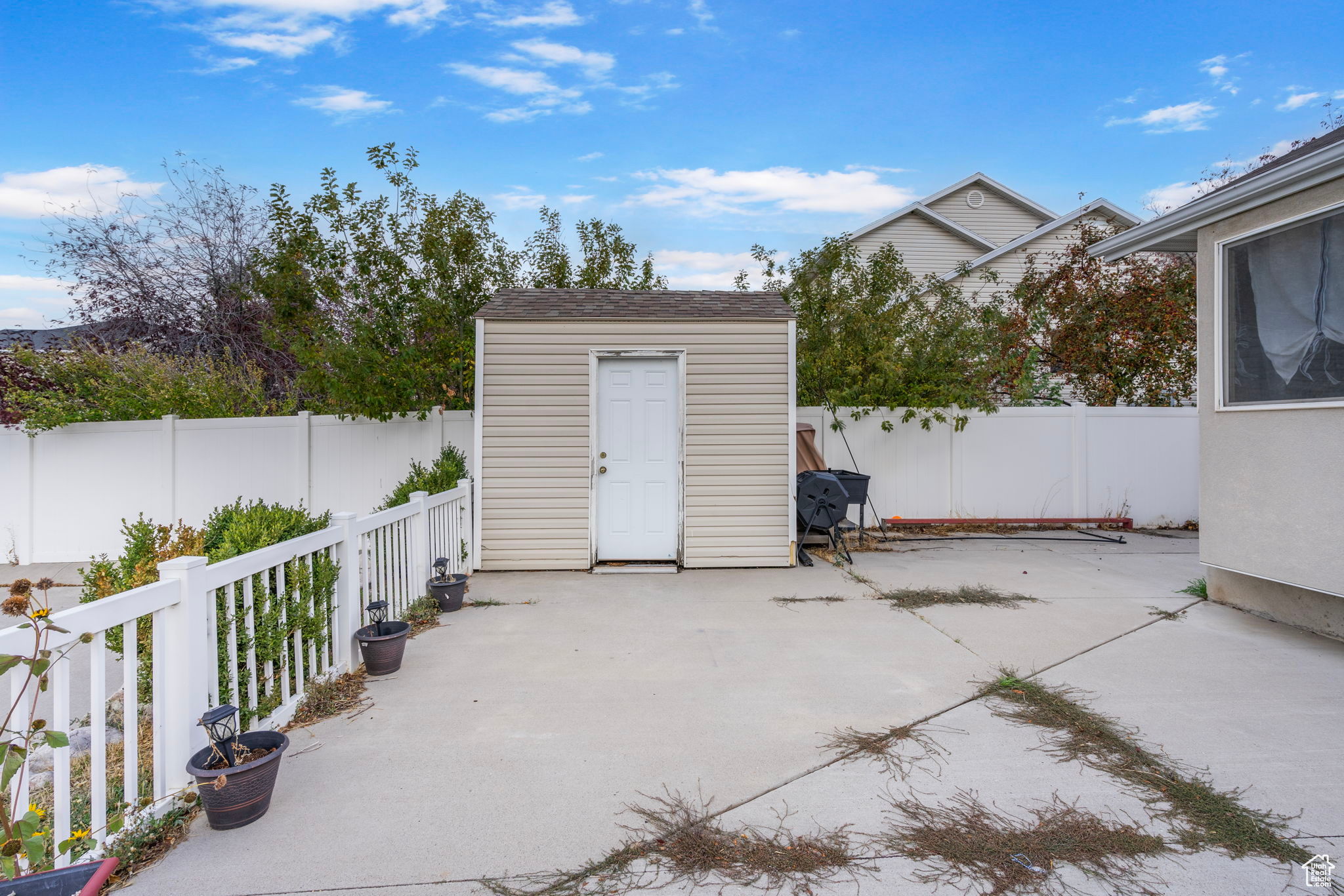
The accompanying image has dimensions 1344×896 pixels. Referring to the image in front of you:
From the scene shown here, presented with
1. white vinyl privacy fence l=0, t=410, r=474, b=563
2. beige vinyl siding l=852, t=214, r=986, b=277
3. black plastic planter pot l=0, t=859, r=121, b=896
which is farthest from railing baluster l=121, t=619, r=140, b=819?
beige vinyl siding l=852, t=214, r=986, b=277

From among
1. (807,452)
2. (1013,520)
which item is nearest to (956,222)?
(1013,520)

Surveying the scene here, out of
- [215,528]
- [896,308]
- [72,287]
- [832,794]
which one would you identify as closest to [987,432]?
[896,308]

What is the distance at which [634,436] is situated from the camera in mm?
6453

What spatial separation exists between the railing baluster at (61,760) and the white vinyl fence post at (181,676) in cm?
39

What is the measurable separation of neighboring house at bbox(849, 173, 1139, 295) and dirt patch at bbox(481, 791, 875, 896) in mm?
12547

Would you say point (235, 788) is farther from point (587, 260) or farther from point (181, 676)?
point (587, 260)

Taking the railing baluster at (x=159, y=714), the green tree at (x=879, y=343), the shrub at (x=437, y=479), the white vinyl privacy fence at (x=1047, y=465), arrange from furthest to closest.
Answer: the white vinyl privacy fence at (x=1047, y=465) < the green tree at (x=879, y=343) < the shrub at (x=437, y=479) < the railing baluster at (x=159, y=714)

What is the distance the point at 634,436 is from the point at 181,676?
4.46m

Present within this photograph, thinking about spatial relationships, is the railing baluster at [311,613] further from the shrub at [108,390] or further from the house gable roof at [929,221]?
the house gable roof at [929,221]

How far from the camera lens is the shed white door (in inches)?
254

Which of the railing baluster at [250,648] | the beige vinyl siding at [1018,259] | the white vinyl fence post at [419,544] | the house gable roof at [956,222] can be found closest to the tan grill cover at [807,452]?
the white vinyl fence post at [419,544]

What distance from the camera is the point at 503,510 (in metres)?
6.39

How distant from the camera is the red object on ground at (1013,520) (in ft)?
27.9

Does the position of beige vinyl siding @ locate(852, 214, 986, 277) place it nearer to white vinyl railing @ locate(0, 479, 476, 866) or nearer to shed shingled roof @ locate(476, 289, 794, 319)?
shed shingled roof @ locate(476, 289, 794, 319)
